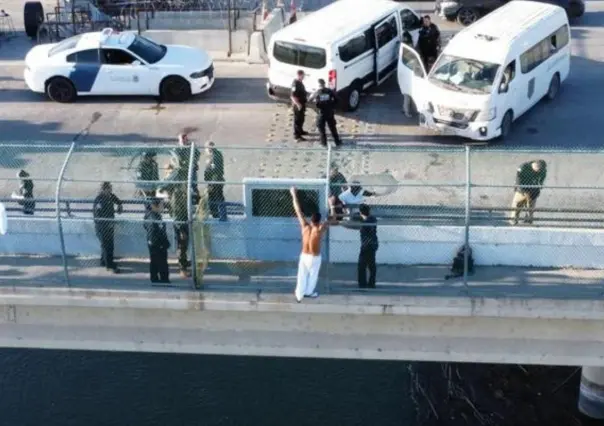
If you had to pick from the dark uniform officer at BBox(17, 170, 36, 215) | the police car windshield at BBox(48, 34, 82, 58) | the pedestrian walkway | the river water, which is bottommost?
the river water

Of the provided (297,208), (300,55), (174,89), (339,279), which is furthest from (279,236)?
(174,89)

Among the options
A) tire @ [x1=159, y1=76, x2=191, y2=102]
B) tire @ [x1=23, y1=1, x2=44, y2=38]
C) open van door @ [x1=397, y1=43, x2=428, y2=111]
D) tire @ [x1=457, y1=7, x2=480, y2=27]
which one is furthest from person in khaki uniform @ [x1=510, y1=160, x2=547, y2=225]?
tire @ [x1=23, y1=1, x2=44, y2=38]

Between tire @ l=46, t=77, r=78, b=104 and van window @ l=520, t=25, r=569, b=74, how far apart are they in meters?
8.81

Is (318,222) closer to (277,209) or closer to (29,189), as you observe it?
(277,209)

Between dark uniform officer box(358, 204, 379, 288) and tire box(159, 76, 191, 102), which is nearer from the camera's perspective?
dark uniform officer box(358, 204, 379, 288)

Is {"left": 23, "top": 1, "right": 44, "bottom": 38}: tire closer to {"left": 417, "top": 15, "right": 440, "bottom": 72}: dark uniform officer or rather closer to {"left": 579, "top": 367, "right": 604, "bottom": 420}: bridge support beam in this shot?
{"left": 417, "top": 15, "right": 440, "bottom": 72}: dark uniform officer

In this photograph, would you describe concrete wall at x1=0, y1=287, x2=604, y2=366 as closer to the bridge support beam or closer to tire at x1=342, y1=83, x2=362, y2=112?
the bridge support beam

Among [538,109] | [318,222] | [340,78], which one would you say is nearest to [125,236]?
[318,222]

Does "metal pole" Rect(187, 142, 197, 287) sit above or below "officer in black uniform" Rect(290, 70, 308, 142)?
above

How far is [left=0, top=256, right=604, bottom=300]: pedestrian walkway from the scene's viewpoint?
568 inches

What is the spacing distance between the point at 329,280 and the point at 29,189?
14.4 feet

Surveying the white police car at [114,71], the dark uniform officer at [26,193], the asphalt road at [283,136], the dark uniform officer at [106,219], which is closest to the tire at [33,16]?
the asphalt road at [283,136]

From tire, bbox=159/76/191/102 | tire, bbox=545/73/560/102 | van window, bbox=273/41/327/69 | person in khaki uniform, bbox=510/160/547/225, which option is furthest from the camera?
tire, bbox=159/76/191/102

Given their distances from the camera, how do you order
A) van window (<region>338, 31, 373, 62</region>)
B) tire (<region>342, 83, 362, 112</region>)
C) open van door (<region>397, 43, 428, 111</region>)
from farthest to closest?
1. tire (<region>342, 83, 362, 112</region>)
2. van window (<region>338, 31, 373, 62</region>)
3. open van door (<region>397, 43, 428, 111</region>)
